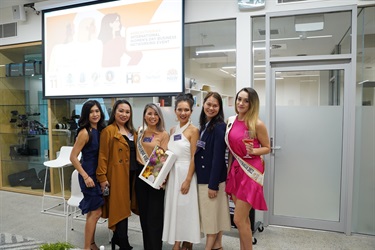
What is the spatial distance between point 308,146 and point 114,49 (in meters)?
2.79

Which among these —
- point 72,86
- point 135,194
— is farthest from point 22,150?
point 135,194

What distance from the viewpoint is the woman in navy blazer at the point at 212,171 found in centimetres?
236

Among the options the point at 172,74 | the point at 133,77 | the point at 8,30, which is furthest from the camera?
the point at 8,30

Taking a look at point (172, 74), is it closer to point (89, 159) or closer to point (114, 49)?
point (114, 49)

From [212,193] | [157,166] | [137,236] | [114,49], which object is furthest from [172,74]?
[137,236]

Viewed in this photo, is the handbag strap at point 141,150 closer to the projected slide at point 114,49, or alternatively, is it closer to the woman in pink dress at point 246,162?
the woman in pink dress at point 246,162

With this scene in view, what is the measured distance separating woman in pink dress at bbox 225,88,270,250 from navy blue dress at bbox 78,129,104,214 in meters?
1.15

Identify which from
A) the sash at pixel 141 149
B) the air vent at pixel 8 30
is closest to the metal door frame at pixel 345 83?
the sash at pixel 141 149

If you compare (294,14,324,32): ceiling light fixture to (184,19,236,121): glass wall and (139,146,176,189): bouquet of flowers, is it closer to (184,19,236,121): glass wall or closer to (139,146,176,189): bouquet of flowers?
(184,19,236,121): glass wall

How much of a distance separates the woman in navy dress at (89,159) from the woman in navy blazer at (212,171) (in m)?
0.92

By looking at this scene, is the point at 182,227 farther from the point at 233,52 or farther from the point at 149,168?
the point at 233,52

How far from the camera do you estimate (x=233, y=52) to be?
3547mm

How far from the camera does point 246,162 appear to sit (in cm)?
236

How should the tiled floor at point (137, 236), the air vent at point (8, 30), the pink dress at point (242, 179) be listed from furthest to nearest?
the air vent at point (8, 30)
the tiled floor at point (137, 236)
the pink dress at point (242, 179)
